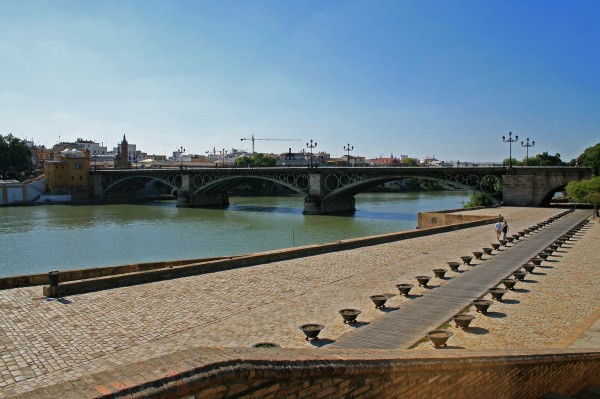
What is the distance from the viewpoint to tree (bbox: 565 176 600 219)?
120 feet

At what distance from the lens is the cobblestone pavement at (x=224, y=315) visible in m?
8.65

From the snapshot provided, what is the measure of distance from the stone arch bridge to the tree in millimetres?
6328

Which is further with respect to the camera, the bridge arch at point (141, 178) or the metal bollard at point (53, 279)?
the bridge arch at point (141, 178)

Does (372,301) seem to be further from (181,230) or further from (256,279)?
(181,230)

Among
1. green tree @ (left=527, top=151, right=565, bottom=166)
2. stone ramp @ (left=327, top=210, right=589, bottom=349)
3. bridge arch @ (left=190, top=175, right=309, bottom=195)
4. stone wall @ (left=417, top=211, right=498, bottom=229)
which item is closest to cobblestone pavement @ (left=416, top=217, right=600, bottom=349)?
stone ramp @ (left=327, top=210, right=589, bottom=349)

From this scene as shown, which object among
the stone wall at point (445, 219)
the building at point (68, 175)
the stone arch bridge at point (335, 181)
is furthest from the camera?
the building at point (68, 175)

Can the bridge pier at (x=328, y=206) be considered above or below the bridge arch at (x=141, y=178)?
below

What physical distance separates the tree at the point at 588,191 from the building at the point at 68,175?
63878 millimetres

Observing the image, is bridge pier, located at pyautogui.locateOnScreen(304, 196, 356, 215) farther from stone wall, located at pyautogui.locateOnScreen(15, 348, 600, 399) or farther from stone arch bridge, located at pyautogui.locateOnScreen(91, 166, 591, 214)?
stone wall, located at pyautogui.locateOnScreen(15, 348, 600, 399)

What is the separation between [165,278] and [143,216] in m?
44.7

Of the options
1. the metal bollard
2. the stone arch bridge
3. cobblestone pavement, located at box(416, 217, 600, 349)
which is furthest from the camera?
the stone arch bridge

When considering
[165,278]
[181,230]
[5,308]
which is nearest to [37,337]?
[5,308]

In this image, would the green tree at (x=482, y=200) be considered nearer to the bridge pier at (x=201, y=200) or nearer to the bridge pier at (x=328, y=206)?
the bridge pier at (x=328, y=206)

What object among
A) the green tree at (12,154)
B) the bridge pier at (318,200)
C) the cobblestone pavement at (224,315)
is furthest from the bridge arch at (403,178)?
the green tree at (12,154)
